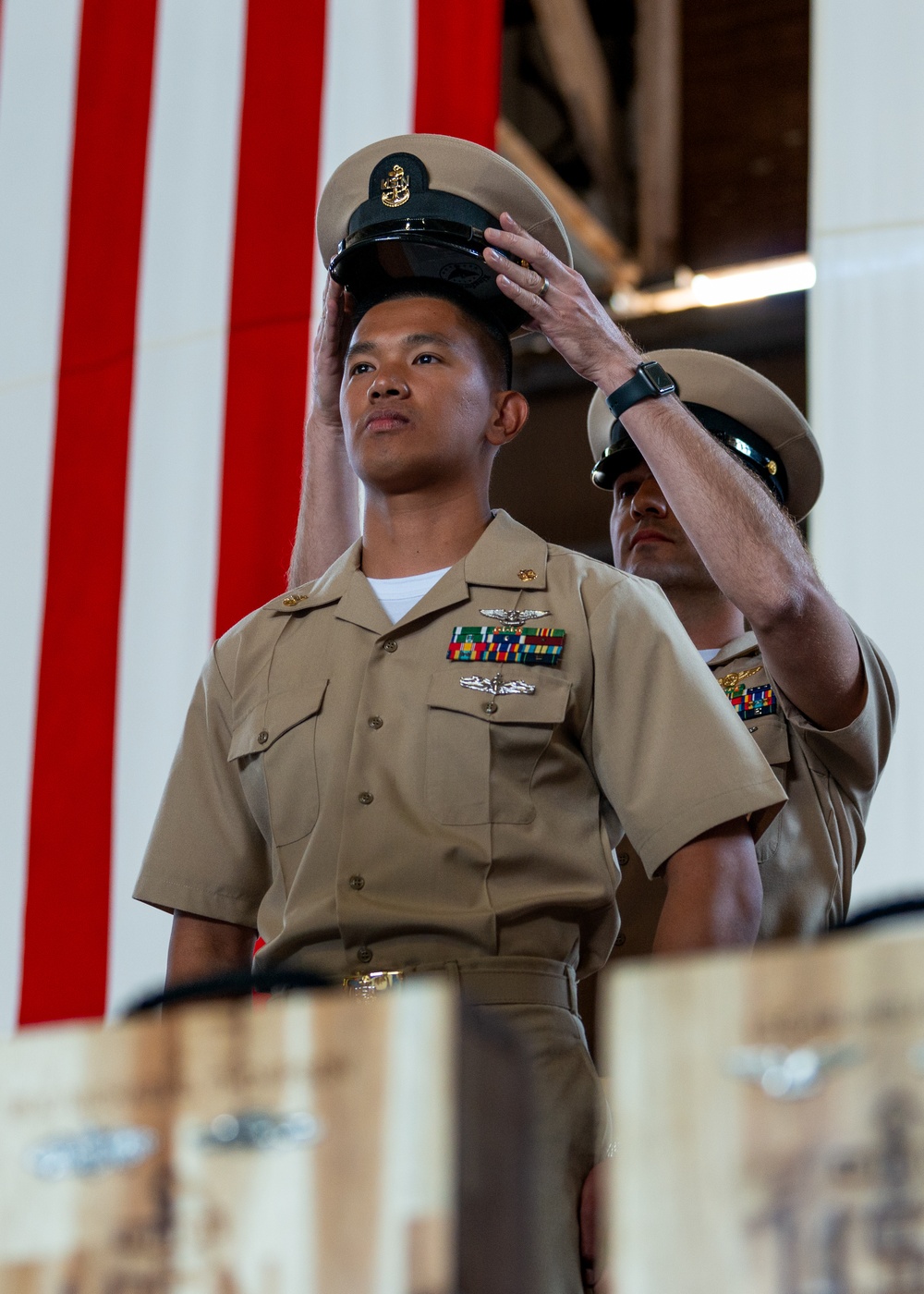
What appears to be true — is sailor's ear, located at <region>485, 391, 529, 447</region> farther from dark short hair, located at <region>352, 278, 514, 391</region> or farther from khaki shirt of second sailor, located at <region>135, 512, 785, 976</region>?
khaki shirt of second sailor, located at <region>135, 512, 785, 976</region>

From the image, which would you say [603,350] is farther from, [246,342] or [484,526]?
[246,342]

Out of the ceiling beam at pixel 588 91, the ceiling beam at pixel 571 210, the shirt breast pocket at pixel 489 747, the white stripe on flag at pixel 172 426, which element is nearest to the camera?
the shirt breast pocket at pixel 489 747

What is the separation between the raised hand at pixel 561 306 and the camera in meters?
1.75

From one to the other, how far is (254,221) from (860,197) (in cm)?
101

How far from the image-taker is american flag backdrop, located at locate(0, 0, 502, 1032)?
269 cm

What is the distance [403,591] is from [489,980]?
44 centimetres

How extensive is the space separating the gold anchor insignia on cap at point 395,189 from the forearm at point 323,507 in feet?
1.19

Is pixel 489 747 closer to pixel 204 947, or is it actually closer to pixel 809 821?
pixel 204 947

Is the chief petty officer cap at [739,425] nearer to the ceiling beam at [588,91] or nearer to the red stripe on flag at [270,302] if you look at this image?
the red stripe on flag at [270,302]

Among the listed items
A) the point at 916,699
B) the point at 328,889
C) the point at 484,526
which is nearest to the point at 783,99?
the point at 916,699

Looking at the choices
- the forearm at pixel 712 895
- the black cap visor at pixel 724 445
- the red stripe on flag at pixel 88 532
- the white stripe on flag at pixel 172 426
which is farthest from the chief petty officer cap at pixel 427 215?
the red stripe on flag at pixel 88 532

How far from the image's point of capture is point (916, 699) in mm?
2297

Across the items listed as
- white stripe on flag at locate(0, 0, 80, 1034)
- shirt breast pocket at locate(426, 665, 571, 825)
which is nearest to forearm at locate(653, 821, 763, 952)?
shirt breast pocket at locate(426, 665, 571, 825)

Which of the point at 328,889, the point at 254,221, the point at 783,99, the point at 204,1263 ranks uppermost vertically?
the point at 783,99
